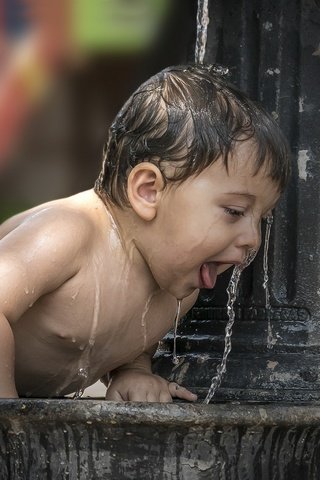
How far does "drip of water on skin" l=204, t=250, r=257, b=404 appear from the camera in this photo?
2.66 meters

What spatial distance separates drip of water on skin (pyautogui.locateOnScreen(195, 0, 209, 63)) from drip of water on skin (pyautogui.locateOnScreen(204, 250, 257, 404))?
55 centimetres

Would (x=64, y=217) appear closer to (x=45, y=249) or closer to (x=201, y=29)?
(x=45, y=249)

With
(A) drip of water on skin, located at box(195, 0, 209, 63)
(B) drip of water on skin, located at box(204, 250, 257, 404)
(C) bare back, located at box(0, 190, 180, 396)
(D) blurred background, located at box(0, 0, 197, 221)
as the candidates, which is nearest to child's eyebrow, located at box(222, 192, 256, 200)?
(B) drip of water on skin, located at box(204, 250, 257, 404)

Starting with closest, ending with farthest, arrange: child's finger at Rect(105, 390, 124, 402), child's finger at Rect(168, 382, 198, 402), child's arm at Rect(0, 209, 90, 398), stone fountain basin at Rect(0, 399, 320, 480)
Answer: stone fountain basin at Rect(0, 399, 320, 480)
child's arm at Rect(0, 209, 90, 398)
child's finger at Rect(168, 382, 198, 402)
child's finger at Rect(105, 390, 124, 402)

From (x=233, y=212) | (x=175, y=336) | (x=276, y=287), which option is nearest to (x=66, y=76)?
(x=175, y=336)

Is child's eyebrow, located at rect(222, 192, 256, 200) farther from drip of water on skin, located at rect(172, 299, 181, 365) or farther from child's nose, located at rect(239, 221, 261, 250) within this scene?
drip of water on skin, located at rect(172, 299, 181, 365)

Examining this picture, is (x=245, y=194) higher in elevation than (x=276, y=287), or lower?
higher

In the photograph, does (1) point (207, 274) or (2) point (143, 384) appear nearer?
(1) point (207, 274)

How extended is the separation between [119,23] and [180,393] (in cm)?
375

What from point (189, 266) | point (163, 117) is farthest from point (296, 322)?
point (163, 117)

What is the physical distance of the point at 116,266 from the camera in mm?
2592

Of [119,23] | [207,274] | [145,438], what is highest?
[119,23]

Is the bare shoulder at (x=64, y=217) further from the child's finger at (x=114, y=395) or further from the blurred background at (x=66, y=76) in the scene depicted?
the blurred background at (x=66, y=76)

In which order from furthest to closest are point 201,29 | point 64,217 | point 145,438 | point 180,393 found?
point 201,29 < point 180,393 < point 64,217 < point 145,438
